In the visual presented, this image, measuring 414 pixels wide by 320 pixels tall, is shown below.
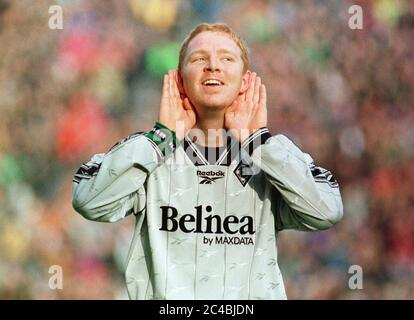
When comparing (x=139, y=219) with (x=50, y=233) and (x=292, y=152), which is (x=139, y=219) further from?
(x=50, y=233)

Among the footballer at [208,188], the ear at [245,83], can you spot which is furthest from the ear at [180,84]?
the ear at [245,83]

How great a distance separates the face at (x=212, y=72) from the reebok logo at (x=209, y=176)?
12 cm

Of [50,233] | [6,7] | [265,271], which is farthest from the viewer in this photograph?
[6,7]

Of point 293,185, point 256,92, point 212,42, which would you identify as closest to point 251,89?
point 256,92

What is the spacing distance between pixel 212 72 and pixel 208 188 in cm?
21

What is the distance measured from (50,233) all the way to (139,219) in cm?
168

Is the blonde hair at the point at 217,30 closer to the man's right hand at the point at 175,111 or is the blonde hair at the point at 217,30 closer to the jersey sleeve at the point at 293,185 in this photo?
the man's right hand at the point at 175,111

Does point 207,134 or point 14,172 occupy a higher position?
point 14,172

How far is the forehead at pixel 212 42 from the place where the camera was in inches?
51.9

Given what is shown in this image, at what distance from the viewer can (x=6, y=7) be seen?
311cm

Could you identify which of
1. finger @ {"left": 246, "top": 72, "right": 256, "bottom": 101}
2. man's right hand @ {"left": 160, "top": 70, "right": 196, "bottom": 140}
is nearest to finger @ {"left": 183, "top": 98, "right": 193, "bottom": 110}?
man's right hand @ {"left": 160, "top": 70, "right": 196, "bottom": 140}

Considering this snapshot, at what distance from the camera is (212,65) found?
4.25 ft

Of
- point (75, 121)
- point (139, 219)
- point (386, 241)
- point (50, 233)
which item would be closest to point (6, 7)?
point (75, 121)

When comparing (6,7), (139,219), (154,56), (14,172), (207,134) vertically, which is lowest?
(139,219)
